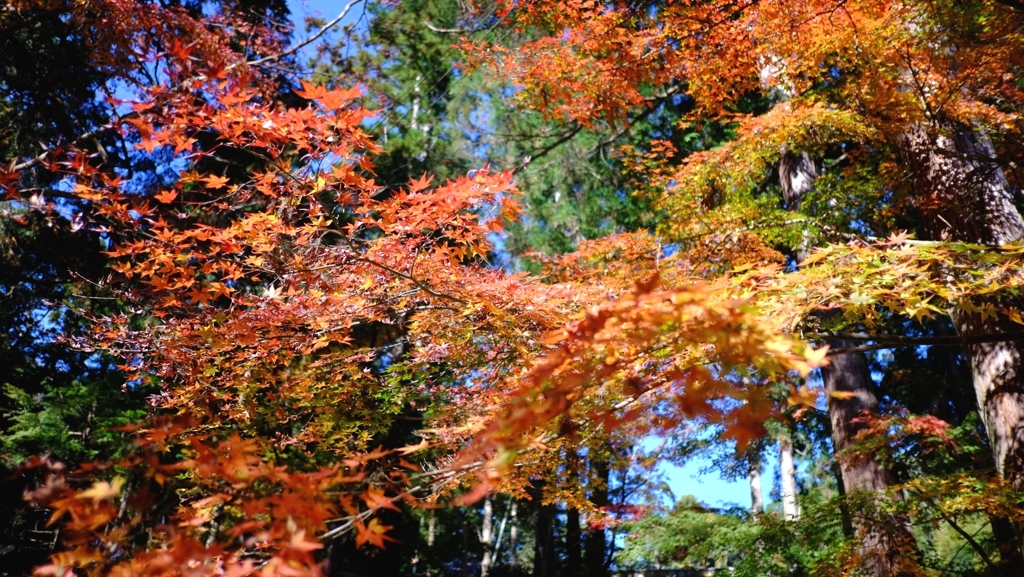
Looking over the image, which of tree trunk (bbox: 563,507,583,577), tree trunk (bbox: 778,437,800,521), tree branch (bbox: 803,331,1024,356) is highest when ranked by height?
tree trunk (bbox: 778,437,800,521)

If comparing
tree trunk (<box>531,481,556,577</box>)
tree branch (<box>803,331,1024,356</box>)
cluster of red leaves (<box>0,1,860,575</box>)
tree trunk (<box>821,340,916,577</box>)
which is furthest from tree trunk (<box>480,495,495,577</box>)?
tree branch (<box>803,331,1024,356</box>)

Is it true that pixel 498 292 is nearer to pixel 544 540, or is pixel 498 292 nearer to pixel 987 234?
pixel 987 234

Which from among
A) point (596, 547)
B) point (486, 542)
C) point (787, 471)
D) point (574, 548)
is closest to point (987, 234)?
point (574, 548)

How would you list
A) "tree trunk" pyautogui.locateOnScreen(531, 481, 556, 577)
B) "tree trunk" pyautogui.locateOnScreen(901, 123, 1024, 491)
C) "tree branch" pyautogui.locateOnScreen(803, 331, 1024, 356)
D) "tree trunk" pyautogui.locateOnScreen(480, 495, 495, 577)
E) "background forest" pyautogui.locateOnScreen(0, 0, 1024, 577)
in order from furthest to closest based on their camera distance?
"tree trunk" pyautogui.locateOnScreen(480, 495, 495, 577) < "tree trunk" pyautogui.locateOnScreen(531, 481, 556, 577) < "tree trunk" pyautogui.locateOnScreen(901, 123, 1024, 491) < "tree branch" pyautogui.locateOnScreen(803, 331, 1024, 356) < "background forest" pyautogui.locateOnScreen(0, 0, 1024, 577)

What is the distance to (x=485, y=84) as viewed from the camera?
12.7 m

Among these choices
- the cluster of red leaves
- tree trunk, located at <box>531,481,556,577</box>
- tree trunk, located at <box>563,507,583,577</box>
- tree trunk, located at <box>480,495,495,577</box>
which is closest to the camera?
the cluster of red leaves

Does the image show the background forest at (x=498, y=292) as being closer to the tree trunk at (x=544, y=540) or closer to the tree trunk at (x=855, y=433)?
the tree trunk at (x=855, y=433)

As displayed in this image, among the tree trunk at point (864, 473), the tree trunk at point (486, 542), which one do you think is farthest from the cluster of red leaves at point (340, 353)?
the tree trunk at point (486, 542)

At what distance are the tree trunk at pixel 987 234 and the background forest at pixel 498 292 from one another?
2 centimetres

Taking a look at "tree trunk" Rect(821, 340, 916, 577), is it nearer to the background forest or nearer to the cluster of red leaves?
the background forest

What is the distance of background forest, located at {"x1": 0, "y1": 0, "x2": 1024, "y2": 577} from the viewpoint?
2.03 meters

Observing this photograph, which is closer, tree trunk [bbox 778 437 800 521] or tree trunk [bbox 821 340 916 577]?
tree trunk [bbox 821 340 916 577]

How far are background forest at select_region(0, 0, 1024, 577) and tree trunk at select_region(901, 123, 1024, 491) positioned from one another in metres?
0.02

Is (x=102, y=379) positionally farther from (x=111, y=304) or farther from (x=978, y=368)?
(x=978, y=368)
